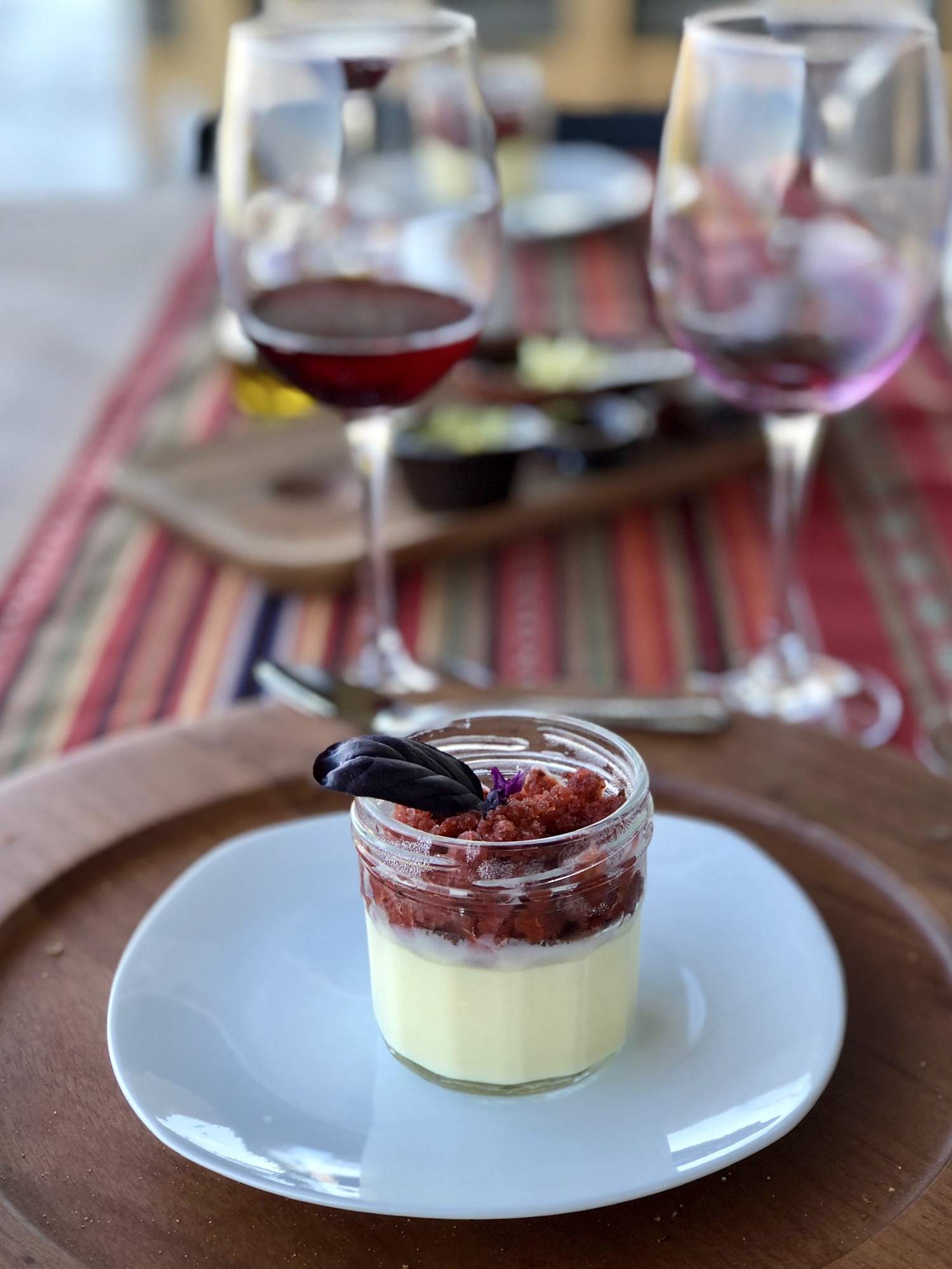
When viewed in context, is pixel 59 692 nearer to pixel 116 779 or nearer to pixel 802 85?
pixel 116 779

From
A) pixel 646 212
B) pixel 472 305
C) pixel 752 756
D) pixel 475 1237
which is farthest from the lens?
pixel 646 212

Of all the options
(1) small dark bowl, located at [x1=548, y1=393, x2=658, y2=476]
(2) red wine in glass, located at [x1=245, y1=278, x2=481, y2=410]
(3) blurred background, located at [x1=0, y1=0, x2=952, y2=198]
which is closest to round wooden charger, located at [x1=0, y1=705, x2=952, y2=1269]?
(2) red wine in glass, located at [x1=245, y1=278, x2=481, y2=410]

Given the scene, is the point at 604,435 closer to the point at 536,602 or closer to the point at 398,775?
the point at 536,602

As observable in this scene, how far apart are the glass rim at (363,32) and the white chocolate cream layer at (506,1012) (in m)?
0.58

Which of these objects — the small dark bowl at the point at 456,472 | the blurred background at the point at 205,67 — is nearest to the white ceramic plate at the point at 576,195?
the small dark bowl at the point at 456,472

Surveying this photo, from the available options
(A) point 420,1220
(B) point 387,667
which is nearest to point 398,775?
(A) point 420,1220

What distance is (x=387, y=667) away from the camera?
1.01 metres

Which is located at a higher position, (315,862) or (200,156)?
(200,156)

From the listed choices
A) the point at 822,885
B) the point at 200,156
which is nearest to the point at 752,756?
the point at 822,885

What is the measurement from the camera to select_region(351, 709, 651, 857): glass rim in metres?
0.56

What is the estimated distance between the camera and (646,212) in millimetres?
2006

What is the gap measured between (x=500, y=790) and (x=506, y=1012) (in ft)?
0.30

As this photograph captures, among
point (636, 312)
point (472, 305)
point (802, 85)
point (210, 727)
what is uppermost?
point (802, 85)

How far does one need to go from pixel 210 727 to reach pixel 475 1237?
0.40 meters
